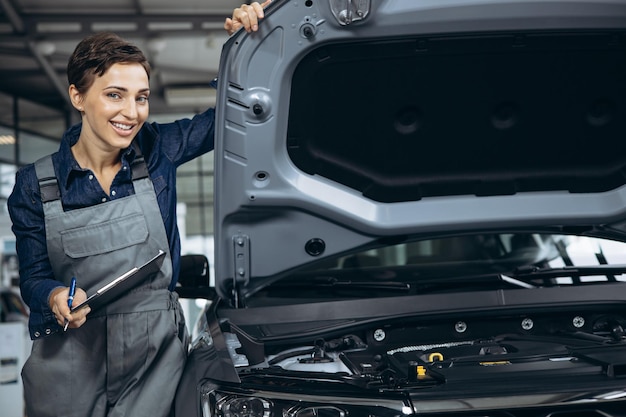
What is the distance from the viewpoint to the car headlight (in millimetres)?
1714

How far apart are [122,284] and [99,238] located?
158 millimetres

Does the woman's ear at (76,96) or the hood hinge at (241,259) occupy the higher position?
the woman's ear at (76,96)

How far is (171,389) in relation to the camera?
7.05 ft

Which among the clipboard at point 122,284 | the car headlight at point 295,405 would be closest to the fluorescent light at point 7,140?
the clipboard at point 122,284

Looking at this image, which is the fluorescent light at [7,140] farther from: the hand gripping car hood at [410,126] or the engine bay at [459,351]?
the engine bay at [459,351]

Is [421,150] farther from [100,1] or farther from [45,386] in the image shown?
[100,1]

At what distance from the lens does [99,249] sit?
209cm

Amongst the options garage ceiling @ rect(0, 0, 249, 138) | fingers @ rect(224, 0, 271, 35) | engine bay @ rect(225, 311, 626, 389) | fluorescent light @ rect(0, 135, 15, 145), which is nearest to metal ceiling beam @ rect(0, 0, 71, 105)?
garage ceiling @ rect(0, 0, 249, 138)

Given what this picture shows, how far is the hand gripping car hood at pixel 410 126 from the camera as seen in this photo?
2.14 meters

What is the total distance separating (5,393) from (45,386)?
11.5ft

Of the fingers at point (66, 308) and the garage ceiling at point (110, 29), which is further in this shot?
the garage ceiling at point (110, 29)

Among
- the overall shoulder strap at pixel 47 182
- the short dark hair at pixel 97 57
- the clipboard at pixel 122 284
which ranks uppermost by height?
the short dark hair at pixel 97 57

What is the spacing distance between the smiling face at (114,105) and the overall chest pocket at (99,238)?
0.74ft

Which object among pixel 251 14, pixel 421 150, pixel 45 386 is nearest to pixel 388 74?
pixel 421 150
